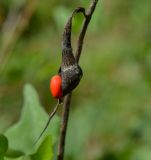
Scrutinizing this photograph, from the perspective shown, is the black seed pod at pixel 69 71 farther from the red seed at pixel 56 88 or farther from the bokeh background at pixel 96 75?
the bokeh background at pixel 96 75

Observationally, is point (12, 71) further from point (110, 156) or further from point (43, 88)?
point (43, 88)

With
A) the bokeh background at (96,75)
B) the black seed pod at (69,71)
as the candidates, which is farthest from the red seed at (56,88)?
the bokeh background at (96,75)

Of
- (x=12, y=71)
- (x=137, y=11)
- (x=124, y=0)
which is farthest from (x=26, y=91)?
(x=124, y=0)

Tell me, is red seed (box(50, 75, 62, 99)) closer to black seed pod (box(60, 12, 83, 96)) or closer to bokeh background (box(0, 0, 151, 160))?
black seed pod (box(60, 12, 83, 96))

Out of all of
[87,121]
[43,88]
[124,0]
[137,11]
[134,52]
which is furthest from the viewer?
[124,0]

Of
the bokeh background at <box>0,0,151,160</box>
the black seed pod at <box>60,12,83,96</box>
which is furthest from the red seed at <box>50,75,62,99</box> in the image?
the bokeh background at <box>0,0,151,160</box>

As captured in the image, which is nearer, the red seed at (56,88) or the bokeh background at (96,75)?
the red seed at (56,88)

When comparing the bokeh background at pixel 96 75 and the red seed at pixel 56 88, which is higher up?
the red seed at pixel 56 88

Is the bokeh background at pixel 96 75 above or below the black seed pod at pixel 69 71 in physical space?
below
